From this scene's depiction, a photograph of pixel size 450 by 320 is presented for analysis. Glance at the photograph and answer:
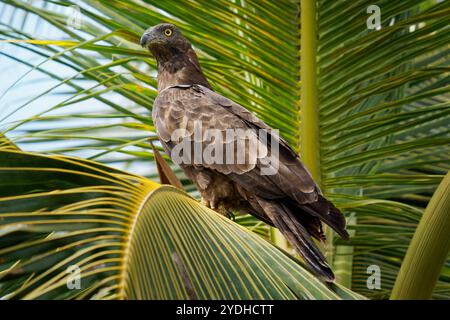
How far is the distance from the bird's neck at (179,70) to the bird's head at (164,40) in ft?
0.09

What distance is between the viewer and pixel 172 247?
204 centimetres

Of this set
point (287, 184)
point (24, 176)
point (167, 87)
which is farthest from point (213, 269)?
point (167, 87)

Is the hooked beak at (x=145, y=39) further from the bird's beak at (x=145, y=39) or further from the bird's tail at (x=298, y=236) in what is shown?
the bird's tail at (x=298, y=236)

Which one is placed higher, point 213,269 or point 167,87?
point 167,87

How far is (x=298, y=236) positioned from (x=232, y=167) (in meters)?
0.75

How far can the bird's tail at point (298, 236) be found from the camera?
277 cm

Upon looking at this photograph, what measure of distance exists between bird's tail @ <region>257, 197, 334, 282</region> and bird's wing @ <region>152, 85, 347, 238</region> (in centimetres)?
6

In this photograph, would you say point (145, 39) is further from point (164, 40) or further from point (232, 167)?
point (232, 167)

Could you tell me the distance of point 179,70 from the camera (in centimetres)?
477

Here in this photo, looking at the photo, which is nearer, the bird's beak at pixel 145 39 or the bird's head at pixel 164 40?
the bird's beak at pixel 145 39

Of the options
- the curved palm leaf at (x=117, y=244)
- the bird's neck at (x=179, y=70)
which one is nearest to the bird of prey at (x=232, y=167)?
Result: the bird's neck at (x=179, y=70)

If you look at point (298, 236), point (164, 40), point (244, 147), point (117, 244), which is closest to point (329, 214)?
point (298, 236)

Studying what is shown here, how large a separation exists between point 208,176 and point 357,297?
1.97 meters

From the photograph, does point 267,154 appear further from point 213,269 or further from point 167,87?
point 213,269
